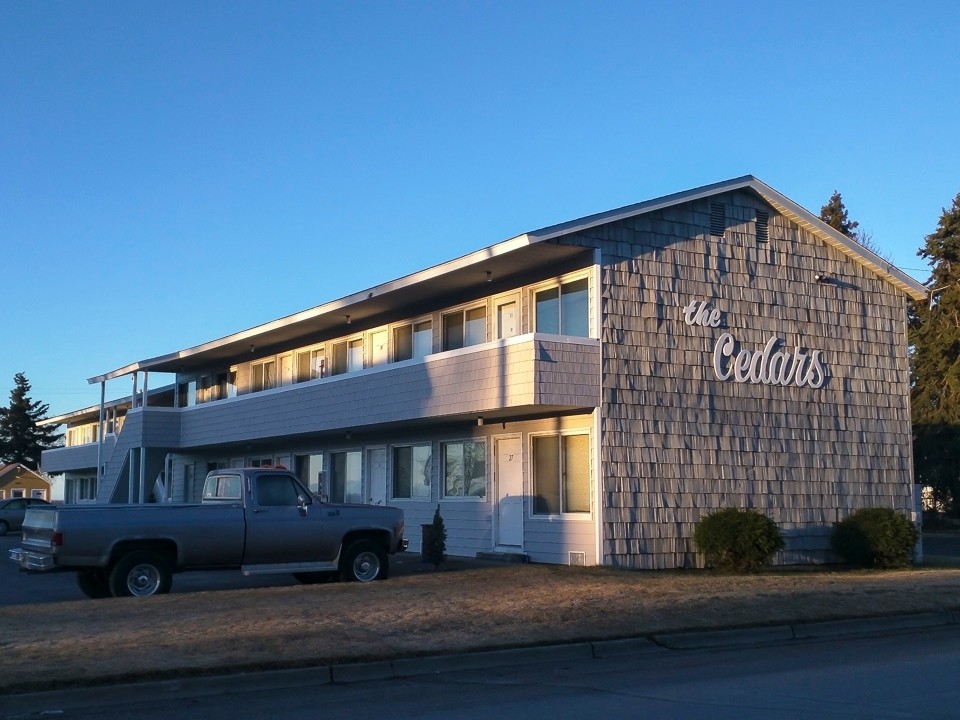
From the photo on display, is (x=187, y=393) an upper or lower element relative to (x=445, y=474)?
upper

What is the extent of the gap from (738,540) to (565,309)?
529 centimetres

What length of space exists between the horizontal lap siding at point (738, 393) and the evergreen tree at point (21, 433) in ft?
262

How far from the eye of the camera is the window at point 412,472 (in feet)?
80.4

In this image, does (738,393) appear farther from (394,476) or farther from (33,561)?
(33,561)

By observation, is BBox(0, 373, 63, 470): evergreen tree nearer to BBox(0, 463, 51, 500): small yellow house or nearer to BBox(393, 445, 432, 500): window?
BBox(0, 463, 51, 500): small yellow house

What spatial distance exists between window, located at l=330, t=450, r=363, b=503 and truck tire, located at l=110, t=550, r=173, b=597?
36.4 ft

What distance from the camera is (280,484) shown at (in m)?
17.0

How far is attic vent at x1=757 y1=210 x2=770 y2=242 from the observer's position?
2202 centimetres

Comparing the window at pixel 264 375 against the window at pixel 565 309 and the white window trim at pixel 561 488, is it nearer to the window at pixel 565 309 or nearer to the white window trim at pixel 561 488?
the white window trim at pixel 561 488

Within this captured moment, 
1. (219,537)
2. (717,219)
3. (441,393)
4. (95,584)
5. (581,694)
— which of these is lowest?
(581,694)

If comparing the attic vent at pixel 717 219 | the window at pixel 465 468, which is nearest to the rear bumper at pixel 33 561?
the window at pixel 465 468

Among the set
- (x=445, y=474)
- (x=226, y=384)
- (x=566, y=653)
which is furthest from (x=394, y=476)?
(x=566, y=653)

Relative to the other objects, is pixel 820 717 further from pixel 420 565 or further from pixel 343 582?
Result: pixel 420 565

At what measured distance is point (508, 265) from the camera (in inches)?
810
